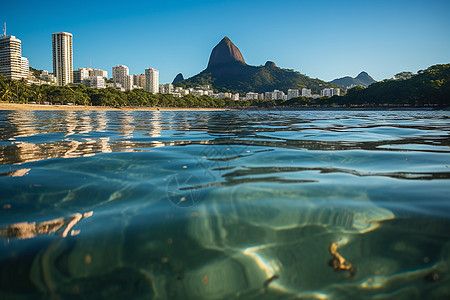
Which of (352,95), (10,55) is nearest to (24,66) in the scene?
(10,55)

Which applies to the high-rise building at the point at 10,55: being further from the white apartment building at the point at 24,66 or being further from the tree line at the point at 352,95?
the tree line at the point at 352,95

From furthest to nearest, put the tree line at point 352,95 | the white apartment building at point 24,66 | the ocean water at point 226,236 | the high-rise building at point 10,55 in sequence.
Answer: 1. the white apartment building at point 24,66
2. the high-rise building at point 10,55
3. the tree line at point 352,95
4. the ocean water at point 226,236

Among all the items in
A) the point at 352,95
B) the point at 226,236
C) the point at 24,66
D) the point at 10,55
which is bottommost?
the point at 226,236

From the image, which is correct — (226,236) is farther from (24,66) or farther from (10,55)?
(24,66)

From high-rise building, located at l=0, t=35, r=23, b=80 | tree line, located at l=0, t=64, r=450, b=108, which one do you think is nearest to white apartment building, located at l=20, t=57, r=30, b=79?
high-rise building, located at l=0, t=35, r=23, b=80

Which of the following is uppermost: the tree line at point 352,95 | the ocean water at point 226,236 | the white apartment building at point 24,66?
the white apartment building at point 24,66

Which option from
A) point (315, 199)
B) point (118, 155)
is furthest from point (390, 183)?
point (118, 155)

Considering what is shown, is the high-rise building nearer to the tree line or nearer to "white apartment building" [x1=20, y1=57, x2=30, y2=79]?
"white apartment building" [x1=20, y1=57, x2=30, y2=79]

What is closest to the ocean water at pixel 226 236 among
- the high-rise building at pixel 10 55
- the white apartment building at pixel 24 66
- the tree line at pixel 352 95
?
the tree line at pixel 352 95

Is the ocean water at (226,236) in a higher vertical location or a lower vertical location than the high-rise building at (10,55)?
lower

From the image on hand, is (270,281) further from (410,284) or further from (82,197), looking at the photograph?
(82,197)
